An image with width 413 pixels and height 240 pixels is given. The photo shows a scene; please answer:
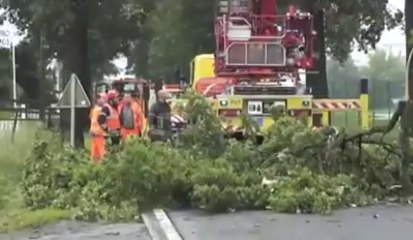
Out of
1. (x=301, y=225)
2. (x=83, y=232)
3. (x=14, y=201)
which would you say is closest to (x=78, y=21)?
(x=14, y=201)

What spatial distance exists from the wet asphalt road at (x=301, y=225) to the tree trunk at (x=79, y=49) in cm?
1418

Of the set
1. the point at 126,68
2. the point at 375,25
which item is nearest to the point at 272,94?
the point at 375,25

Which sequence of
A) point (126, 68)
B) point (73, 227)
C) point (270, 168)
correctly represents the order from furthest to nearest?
point (126, 68), point (270, 168), point (73, 227)

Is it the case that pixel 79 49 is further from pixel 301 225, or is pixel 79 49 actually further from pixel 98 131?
pixel 301 225

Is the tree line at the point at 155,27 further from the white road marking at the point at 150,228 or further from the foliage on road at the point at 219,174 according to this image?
the white road marking at the point at 150,228

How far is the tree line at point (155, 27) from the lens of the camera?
2705 centimetres

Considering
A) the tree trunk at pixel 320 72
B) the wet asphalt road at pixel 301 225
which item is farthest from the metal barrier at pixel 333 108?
the wet asphalt road at pixel 301 225

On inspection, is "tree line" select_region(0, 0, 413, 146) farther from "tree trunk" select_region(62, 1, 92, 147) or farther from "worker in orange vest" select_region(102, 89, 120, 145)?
"worker in orange vest" select_region(102, 89, 120, 145)

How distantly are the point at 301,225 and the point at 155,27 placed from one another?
3898 cm

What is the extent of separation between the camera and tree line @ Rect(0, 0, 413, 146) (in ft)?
88.7

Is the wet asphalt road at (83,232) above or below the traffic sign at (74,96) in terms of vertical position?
below

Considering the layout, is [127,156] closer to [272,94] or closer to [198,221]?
[198,221]

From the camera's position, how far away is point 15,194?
1512 centimetres

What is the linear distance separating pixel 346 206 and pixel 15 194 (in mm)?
5353
